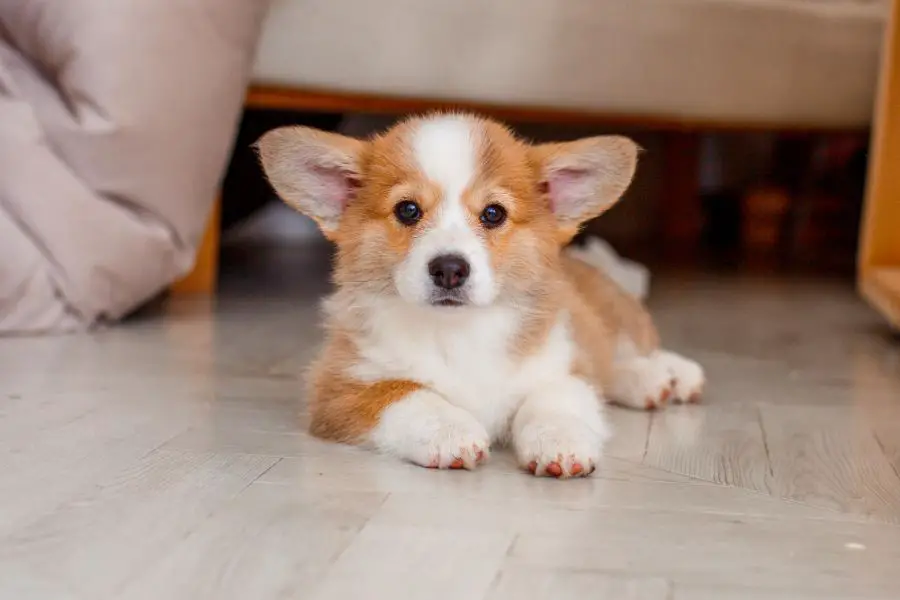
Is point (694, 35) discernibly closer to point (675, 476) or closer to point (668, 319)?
point (668, 319)

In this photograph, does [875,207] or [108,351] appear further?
[875,207]

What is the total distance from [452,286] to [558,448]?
0.82 ft

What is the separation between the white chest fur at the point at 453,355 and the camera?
60.7 inches

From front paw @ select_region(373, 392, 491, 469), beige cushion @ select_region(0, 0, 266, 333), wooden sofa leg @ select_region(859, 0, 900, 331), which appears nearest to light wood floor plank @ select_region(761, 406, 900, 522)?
front paw @ select_region(373, 392, 491, 469)

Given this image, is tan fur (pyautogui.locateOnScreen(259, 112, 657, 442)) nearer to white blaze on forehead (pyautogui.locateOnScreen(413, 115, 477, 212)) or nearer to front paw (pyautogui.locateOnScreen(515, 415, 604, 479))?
white blaze on forehead (pyautogui.locateOnScreen(413, 115, 477, 212))

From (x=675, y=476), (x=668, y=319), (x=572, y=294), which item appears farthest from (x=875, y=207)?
(x=675, y=476)

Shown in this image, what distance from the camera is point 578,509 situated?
123cm

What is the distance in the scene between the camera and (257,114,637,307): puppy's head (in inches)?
57.9

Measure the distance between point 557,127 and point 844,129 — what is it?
5.39 ft

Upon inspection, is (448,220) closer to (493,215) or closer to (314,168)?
(493,215)

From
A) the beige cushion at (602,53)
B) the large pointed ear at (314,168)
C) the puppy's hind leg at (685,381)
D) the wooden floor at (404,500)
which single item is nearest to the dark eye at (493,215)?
the large pointed ear at (314,168)

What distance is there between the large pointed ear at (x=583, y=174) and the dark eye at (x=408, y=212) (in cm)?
23

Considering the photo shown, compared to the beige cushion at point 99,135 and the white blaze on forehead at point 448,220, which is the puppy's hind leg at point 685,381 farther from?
the beige cushion at point 99,135

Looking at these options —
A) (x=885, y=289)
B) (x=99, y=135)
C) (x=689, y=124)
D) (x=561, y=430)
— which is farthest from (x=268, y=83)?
(x=561, y=430)
